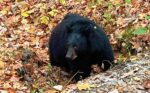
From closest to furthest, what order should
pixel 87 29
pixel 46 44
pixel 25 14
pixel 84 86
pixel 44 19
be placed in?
1. pixel 84 86
2. pixel 87 29
3. pixel 46 44
4. pixel 44 19
5. pixel 25 14

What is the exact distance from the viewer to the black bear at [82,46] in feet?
21.5

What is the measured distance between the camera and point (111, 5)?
9562 millimetres

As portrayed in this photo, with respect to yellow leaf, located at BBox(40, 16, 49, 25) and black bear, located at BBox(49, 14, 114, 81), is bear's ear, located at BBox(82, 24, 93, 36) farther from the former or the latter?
yellow leaf, located at BBox(40, 16, 49, 25)

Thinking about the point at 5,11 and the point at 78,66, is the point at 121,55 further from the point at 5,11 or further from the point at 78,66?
the point at 5,11

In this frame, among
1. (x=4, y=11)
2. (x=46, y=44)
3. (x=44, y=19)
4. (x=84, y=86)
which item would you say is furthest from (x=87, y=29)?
(x=4, y=11)

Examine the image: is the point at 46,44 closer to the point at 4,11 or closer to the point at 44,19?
the point at 44,19

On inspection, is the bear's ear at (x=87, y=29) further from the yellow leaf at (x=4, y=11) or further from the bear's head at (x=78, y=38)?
the yellow leaf at (x=4, y=11)

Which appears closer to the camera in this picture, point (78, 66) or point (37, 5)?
point (78, 66)

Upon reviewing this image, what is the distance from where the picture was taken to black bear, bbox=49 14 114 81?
21.5ft

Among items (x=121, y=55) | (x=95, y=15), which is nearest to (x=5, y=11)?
(x=95, y=15)

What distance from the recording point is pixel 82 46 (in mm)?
6559

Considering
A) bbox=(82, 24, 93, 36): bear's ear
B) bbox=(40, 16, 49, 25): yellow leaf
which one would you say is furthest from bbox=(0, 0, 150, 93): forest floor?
bbox=(82, 24, 93, 36): bear's ear

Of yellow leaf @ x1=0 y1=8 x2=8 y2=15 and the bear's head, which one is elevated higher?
yellow leaf @ x1=0 y1=8 x2=8 y2=15

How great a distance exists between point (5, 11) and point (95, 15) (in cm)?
275
